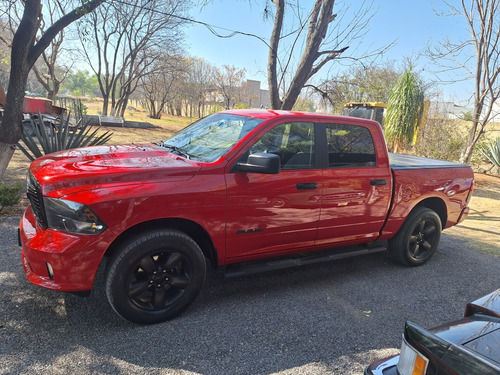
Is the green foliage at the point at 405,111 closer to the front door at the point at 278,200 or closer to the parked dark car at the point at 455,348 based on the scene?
the front door at the point at 278,200

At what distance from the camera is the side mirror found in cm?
297

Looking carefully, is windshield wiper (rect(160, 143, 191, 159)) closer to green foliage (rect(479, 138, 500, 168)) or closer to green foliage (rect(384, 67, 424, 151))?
green foliage (rect(384, 67, 424, 151))

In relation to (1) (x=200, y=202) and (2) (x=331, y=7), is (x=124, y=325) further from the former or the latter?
(2) (x=331, y=7)

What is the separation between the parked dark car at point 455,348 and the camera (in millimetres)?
1391

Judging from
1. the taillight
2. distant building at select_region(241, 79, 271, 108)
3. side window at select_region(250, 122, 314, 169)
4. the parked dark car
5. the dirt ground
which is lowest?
the dirt ground

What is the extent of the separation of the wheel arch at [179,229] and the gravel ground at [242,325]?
558 millimetres

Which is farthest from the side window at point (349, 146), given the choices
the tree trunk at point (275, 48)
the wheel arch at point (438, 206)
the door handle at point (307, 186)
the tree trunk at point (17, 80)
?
the tree trunk at point (17, 80)

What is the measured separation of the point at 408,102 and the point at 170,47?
747 inches

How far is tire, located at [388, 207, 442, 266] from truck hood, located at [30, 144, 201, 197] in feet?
9.73

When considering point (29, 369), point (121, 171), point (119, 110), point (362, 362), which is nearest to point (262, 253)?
point (362, 362)

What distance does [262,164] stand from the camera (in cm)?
299

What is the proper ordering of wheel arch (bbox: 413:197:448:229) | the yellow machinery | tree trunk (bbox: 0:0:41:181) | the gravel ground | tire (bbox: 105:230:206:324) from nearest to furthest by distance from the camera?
the gravel ground
tire (bbox: 105:230:206:324)
wheel arch (bbox: 413:197:448:229)
tree trunk (bbox: 0:0:41:181)
the yellow machinery

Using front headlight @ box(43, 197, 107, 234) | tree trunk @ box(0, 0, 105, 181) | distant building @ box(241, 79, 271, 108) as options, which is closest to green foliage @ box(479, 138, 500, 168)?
tree trunk @ box(0, 0, 105, 181)

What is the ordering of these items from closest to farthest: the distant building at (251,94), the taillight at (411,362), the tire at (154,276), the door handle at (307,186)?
the taillight at (411,362) → the tire at (154,276) → the door handle at (307,186) → the distant building at (251,94)
